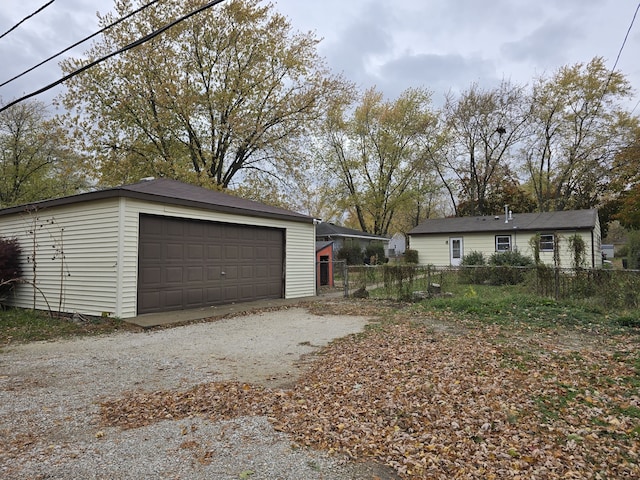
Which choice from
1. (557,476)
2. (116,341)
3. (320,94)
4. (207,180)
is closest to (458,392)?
(557,476)

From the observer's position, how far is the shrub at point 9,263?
32.0 feet

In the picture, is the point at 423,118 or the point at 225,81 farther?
the point at 423,118

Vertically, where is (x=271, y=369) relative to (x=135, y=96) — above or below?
below

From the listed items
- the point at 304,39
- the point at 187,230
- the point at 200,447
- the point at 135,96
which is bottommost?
the point at 200,447

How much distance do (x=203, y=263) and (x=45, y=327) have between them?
3.53m

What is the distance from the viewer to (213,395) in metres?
4.02

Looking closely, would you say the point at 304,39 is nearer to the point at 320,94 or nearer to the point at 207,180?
the point at 320,94

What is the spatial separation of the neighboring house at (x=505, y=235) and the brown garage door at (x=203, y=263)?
12552 mm

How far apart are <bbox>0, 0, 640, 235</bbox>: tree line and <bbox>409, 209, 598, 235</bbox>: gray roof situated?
140 inches

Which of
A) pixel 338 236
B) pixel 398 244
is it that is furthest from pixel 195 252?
pixel 398 244

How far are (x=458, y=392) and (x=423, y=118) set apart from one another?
2916cm

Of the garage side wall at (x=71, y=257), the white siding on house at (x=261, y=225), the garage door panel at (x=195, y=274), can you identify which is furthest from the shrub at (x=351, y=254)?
the garage side wall at (x=71, y=257)

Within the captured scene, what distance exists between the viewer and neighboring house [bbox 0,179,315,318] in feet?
27.5

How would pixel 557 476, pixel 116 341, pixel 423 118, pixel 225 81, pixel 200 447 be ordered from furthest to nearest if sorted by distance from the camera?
pixel 423 118 → pixel 225 81 → pixel 116 341 → pixel 200 447 → pixel 557 476
